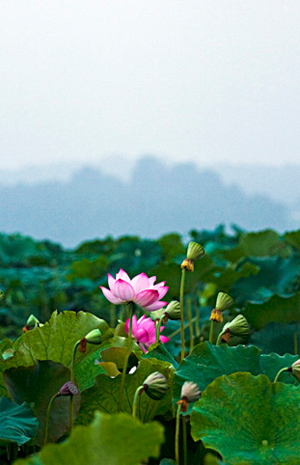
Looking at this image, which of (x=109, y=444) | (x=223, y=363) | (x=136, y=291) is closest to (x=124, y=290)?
(x=136, y=291)

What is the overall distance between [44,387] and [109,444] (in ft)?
0.66

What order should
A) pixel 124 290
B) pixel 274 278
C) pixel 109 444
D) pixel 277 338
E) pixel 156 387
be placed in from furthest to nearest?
pixel 274 278
pixel 277 338
pixel 124 290
pixel 156 387
pixel 109 444

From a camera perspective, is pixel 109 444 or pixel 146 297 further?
pixel 146 297

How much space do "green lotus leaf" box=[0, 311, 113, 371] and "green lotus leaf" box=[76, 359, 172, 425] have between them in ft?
0.11

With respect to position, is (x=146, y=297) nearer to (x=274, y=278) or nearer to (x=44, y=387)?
(x=44, y=387)

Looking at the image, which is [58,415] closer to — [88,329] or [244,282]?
[88,329]

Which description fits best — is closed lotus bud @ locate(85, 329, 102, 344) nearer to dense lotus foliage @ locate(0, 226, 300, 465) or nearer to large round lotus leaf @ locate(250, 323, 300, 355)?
dense lotus foliage @ locate(0, 226, 300, 465)

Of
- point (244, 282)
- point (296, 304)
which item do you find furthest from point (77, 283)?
point (296, 304)

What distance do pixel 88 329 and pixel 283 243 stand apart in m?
1.67

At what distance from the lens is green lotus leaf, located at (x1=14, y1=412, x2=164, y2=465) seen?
0.31m

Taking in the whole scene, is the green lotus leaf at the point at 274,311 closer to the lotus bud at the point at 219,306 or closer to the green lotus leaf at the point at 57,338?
the lotus bud at the point at 219,306

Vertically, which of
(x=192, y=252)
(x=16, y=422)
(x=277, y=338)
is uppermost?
(x=192, y=252)

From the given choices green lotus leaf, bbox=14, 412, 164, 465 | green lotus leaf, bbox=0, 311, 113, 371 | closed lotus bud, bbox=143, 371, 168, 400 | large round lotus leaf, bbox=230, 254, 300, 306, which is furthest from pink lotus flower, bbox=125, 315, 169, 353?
large round lotus leaf, bbox=230, 254, 300, 306

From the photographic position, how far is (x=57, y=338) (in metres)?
0.55
